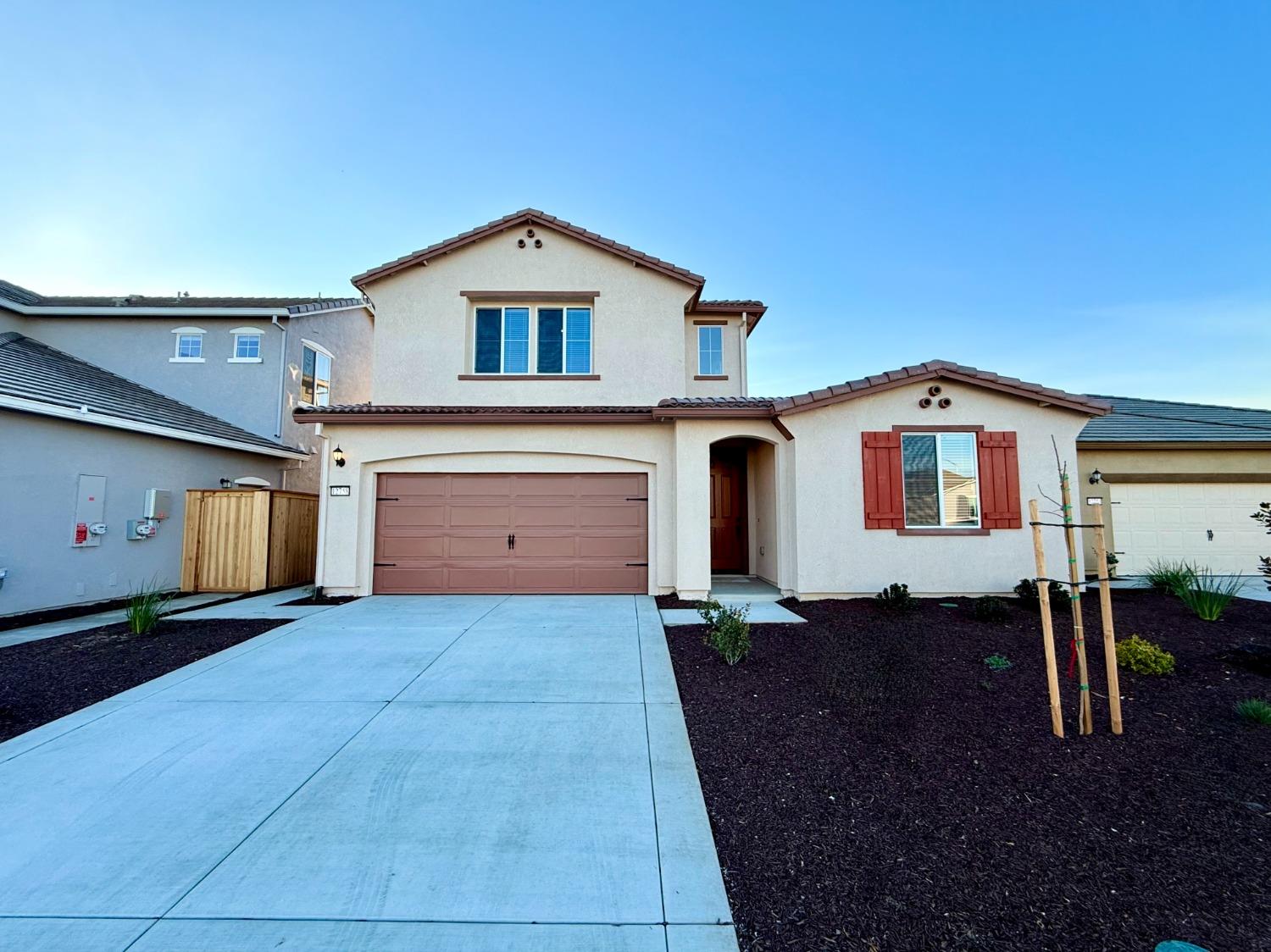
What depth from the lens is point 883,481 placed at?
9000 millimetres

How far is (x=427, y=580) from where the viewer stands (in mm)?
10164

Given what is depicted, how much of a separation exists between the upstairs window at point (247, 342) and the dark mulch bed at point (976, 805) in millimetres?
14129

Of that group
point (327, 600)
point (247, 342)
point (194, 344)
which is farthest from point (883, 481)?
point (194, 344)

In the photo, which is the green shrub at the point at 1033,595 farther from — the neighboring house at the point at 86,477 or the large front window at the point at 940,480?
the neighboring house at the point at 86,477

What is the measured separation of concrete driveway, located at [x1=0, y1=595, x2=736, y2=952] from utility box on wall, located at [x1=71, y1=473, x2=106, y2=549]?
566cm

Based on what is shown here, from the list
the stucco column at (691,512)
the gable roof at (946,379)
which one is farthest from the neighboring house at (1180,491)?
the stucco column at (691,512)

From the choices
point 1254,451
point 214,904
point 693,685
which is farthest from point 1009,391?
point 214,904

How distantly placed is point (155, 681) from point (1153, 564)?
15992mm

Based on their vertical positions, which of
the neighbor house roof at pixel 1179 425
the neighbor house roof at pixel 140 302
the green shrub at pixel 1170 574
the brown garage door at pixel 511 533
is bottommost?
the green shrub at pixel 1170 574

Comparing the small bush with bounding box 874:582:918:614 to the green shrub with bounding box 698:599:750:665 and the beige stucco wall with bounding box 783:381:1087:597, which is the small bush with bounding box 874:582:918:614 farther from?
the green shrub with bounding box 698:599:750:665

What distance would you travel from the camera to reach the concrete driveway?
239 centimetres

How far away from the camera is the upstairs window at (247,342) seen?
46.3 ft

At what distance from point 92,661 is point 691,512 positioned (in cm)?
788

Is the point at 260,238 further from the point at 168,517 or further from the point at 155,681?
the point at 155,681
